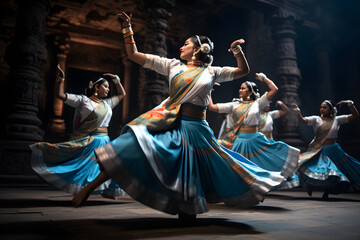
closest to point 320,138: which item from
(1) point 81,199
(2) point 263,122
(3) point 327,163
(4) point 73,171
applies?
(3) point 327,163

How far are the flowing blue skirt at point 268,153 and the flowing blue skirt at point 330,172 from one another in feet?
2.86

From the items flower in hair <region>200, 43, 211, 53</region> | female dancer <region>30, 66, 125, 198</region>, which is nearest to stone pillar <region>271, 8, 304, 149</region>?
female dancer <region>30, 66, 125, 198</region>

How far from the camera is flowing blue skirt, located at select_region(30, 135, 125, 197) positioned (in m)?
3.51

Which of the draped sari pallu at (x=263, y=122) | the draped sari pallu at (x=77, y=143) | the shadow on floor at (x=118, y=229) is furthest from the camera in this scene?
the draped sari pallu at (x=263, y=122)

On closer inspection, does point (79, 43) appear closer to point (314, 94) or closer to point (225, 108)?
point (314, 94)

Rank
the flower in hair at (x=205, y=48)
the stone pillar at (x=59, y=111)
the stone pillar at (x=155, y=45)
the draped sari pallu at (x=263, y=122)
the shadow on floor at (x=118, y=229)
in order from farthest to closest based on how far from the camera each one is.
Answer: the stone pillar at (x=59, y=111) < the stone pillar at (x=155, y=45) < the draped sari pallu at (x=263, y=122) < the flower in hair at (x=205, y=48) < the shadow on floor at (x=118, y=229)

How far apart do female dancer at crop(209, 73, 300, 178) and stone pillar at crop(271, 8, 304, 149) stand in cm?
392

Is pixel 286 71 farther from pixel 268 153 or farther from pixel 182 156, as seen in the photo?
pixel 182 156

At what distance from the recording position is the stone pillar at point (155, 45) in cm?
668

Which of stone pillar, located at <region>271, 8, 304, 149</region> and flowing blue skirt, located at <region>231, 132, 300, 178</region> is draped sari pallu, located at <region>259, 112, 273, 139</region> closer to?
flowing blue skirt, located at <region>231, 132, 300, 178</region>

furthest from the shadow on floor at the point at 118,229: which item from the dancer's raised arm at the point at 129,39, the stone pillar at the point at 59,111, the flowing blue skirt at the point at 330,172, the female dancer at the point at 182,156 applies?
the stone pillar at the point at 59,111

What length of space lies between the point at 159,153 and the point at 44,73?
11531 millimetres

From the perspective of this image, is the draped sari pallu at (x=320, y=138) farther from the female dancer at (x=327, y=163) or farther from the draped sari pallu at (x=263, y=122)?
the draped sari pallu at (x=263, y=122)

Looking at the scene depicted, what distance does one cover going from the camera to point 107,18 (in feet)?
36.5
